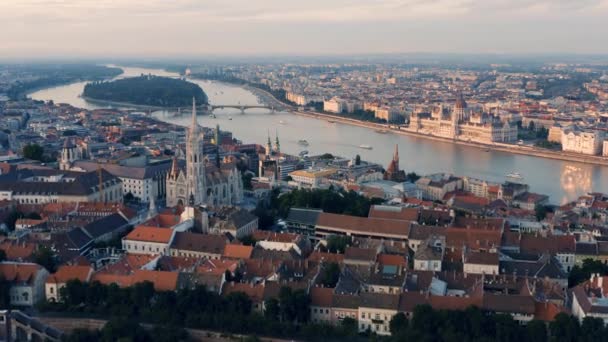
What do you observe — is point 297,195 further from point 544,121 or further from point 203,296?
point 544,121

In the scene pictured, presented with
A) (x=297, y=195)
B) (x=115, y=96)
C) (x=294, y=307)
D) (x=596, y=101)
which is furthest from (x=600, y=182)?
(x=115, y=96)

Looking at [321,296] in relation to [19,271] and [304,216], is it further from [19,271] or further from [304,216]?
[304,216]

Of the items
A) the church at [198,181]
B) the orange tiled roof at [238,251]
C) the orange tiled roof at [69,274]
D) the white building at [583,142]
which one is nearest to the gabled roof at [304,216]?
the church at [198,181]

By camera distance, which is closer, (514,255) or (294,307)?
(294,307)

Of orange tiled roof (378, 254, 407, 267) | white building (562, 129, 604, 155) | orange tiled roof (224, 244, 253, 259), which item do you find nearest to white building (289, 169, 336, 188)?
orange tiled roof (224, 244, 253, 259)

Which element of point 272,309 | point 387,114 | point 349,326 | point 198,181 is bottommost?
point 387,114

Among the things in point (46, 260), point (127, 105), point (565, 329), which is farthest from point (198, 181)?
point (127, 105)
